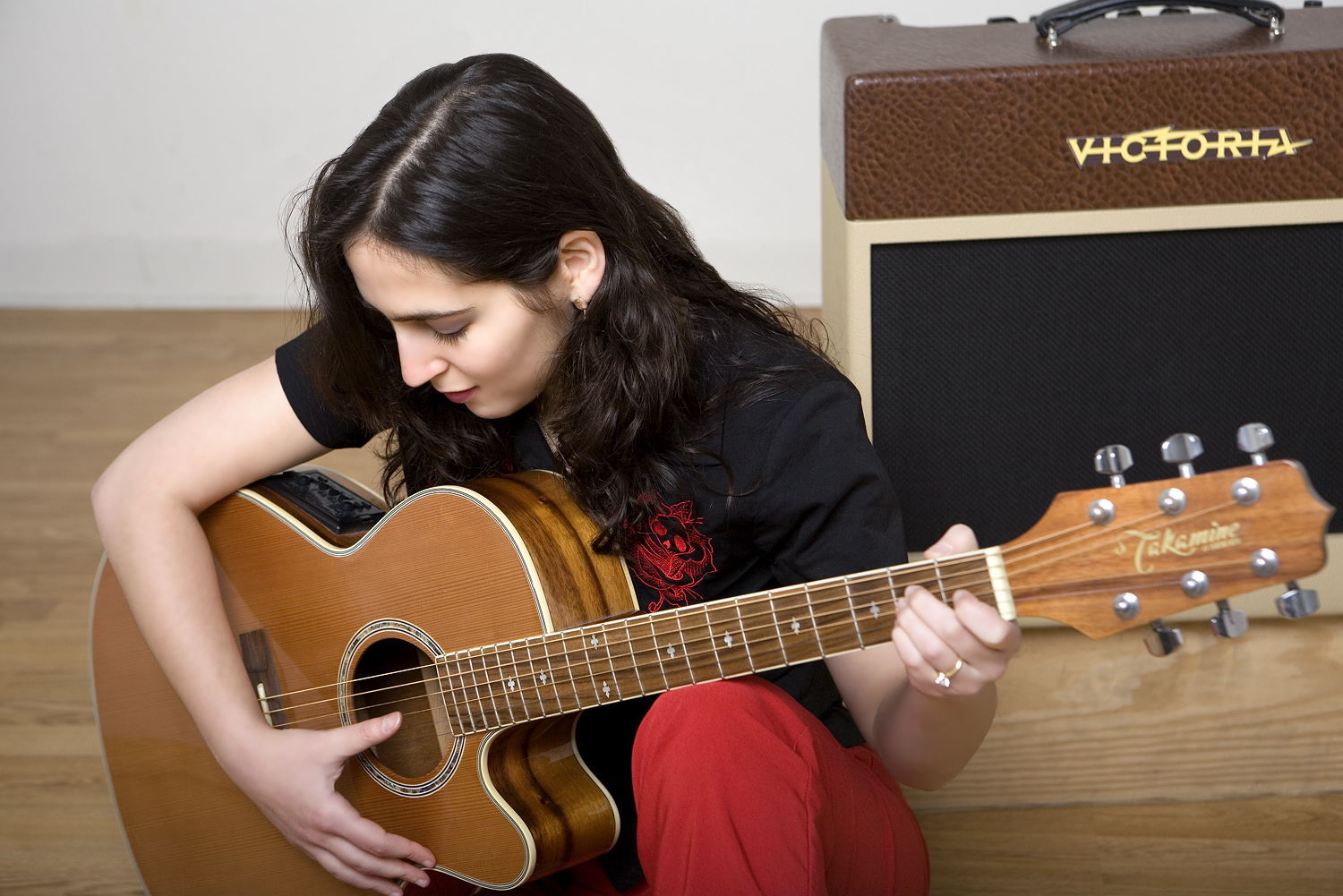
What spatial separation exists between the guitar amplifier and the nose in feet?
1.54

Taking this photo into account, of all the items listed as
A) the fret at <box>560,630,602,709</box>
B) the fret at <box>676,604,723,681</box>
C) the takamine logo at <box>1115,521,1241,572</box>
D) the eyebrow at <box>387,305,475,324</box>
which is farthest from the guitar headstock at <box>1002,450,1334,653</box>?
the eyebrow at <box>387,305,475,324</box>

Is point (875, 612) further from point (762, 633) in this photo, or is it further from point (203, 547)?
point (203, 547)

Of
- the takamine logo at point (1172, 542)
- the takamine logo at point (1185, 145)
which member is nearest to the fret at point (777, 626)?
the takamine logo at point (1172, 542)

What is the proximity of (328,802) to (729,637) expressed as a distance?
393 millimetres

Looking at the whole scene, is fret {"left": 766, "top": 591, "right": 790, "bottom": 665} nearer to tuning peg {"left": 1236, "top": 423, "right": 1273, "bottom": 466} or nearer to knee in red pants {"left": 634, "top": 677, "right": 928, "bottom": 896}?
knee in red pants {"left": 634, "top": 677, "right": 928, "bottom": 896}

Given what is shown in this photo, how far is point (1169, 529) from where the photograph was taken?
614 millimetres

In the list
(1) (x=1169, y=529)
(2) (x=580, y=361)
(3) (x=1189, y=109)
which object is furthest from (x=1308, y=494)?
(3) (x=1189, y=109)

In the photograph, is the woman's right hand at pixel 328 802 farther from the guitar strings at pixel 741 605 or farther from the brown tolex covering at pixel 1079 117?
the brown tolex covering at pixel 1079 117

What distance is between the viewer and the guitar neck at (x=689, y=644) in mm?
685

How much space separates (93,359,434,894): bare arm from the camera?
980 mm

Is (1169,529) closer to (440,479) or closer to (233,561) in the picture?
(440,479)

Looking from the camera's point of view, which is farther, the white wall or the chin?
the white wall

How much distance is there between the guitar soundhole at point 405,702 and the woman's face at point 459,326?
229mm

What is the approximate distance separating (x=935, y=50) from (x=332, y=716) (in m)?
0.85
